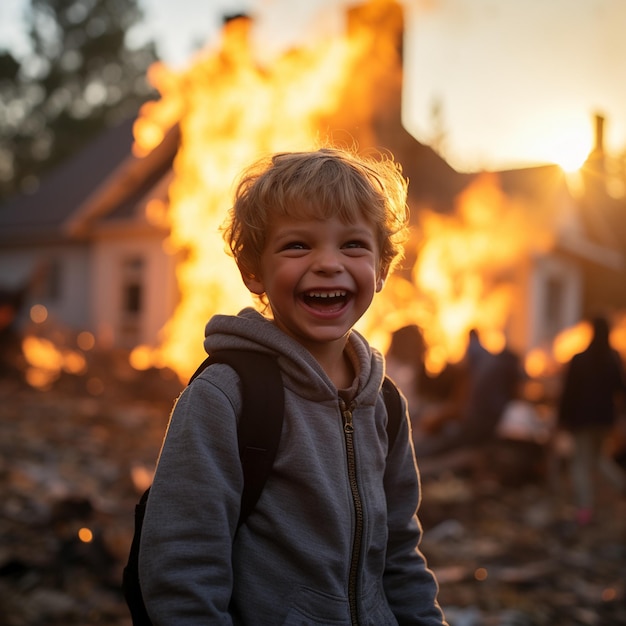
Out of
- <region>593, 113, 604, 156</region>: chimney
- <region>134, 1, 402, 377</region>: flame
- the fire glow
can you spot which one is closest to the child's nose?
the fire glow

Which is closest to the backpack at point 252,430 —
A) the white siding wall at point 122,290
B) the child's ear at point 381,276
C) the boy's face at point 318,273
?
the boy's face at point 318,273

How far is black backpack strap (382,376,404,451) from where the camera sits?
2.11m

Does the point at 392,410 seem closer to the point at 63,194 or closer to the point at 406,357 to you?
the point at 406,357

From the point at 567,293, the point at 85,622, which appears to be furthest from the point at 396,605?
the point at 567,293

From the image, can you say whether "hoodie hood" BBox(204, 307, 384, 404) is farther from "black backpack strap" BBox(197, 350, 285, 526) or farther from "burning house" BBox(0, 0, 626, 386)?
"burning house" BBox(0, 0, 626, 386)

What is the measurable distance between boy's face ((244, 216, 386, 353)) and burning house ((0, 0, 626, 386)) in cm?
190

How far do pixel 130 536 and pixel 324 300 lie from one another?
3.73m

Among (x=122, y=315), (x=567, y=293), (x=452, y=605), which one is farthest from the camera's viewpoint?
(x=567, y=293)

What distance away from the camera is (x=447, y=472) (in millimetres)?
7871

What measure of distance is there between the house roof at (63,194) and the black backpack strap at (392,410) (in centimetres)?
1914

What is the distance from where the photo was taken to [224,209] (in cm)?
417

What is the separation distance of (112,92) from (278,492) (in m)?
38.9

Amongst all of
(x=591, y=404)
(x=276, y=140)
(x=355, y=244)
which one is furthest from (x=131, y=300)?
(x=355, y=244)

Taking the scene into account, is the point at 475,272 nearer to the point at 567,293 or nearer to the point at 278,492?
the point at 567,293
